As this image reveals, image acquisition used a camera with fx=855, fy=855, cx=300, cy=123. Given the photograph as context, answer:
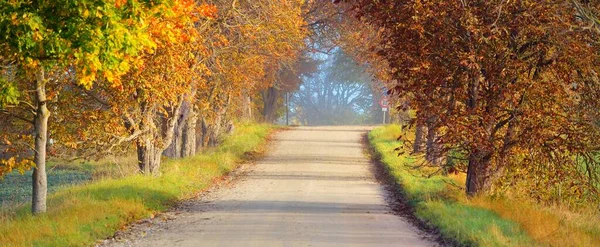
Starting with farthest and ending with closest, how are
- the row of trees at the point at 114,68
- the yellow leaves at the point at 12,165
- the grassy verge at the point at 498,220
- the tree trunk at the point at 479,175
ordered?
the tree trunk at the point at 479,175 → the yellow leaves at the point at 12,165 → the grassy verge at the point at 498,220 → the row of trees at the point at 114,68

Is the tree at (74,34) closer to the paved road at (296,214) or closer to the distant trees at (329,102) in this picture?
the paved road at (296,214)

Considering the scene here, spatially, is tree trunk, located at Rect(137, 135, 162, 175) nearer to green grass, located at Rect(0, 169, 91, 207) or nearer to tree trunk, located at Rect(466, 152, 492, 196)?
green grass, located at Rect(0, 169, 91, 207)

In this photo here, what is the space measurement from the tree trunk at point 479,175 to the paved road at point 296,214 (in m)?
1.83

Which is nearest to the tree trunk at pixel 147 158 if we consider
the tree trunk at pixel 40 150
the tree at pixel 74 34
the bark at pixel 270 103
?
the tree trunk at pixel 40 150

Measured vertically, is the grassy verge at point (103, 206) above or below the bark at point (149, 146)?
below

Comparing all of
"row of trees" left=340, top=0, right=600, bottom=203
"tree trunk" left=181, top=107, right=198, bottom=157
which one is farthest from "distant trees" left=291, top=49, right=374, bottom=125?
"row of trees" left=340, top=0, right=600, bottom=203

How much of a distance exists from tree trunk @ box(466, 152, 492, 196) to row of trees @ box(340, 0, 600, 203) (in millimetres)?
341

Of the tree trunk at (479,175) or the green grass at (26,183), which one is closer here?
the tree trunk at (479,175)

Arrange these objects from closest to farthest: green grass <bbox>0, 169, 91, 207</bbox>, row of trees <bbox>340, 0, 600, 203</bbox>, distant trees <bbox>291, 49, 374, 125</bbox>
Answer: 1. row of trees <bbox>340, 0, 600, 203</bbox>
2. green grass <bbox>0, 169, 91, 207</bbox>
3. distant trees <bbox>291, 49, 374, 125</bbox>

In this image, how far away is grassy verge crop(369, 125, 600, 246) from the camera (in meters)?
12.2

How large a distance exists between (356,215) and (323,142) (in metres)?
24.6

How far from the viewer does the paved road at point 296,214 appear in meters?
13.1

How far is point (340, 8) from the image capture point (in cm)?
3475

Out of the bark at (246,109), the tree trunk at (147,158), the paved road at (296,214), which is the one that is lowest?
the paved road at (296,214)
